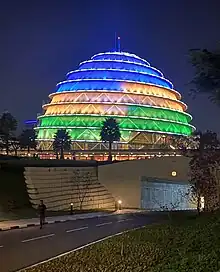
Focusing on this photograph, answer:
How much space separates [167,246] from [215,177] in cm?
1016

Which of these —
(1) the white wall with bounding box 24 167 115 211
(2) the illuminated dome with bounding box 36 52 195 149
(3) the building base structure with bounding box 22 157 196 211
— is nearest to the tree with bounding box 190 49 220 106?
(1) the white wall with bounding box 24 167 115 211

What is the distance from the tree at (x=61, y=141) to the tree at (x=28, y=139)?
3.37m

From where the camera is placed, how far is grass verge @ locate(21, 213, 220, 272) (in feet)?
28.3

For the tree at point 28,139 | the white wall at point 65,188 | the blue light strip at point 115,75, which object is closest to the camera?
the white wall at point 65,188

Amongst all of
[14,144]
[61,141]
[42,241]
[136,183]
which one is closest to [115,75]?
[61,141]

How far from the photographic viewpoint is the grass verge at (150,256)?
340 inches

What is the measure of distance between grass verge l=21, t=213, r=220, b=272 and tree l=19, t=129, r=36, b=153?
1968 inches

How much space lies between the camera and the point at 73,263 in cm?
1100

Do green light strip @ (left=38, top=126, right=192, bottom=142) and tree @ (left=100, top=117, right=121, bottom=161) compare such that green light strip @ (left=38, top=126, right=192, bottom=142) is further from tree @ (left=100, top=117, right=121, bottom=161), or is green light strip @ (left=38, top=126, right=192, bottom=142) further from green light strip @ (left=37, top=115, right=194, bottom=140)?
tree @ (left=100, top=117, right=121, bottom=161)

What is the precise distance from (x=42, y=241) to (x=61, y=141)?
155ft

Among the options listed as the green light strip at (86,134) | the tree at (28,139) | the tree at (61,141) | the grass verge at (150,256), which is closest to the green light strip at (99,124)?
the green light strip at (86,134)

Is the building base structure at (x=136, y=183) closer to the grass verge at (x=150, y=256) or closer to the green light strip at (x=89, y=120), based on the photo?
the grass verge at (x=150, y=256)

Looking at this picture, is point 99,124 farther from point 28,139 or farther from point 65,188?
point 65,188

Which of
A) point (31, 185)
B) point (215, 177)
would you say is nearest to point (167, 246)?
point (215, 177)
